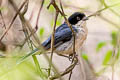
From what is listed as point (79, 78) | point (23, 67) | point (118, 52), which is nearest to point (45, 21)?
point (79, 78)

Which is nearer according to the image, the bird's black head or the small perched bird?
the small perched bird

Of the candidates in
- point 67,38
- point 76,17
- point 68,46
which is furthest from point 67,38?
point 76,17

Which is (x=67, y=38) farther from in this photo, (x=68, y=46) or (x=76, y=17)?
(x=76, y=17)

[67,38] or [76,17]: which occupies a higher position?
[76,17]

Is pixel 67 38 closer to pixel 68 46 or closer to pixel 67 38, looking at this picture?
pixel 67 38

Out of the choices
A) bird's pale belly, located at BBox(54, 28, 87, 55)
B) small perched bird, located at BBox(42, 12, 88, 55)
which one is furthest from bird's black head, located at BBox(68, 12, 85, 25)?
bird's pale belly, located at BBox(54, 28, 87, 55)

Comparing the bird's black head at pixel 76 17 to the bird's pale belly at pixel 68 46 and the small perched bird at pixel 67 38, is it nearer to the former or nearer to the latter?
the small perched bird at pixel 67 38

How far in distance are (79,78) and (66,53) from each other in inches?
14.9

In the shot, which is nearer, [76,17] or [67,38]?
[67,38]

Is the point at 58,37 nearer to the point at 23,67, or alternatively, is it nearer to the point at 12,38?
the point at 12,38

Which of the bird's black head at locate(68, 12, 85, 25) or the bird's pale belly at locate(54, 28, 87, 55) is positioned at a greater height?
the bird's black head at locate(68, 12, 85, 25)

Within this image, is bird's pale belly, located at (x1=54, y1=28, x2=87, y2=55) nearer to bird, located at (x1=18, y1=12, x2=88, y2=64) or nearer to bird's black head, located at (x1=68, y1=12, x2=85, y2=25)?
bird, located at (x1=18, y1=12, x2=88, y2=64)

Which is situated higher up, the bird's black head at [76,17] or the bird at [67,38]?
the bird's black head at [76,17]

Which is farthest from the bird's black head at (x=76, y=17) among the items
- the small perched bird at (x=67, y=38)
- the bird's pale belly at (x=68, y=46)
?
the bird's pale belly at (x=68, y=46)
